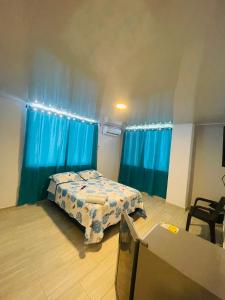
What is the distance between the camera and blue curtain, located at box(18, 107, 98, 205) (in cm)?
296

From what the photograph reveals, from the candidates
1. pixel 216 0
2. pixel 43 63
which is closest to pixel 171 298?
pixel 216 0

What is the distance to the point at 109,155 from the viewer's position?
4.87 m

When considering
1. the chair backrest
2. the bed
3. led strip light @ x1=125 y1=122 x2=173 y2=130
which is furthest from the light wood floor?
led strip light @ x1=125 y1=122 x2=173 y2=130

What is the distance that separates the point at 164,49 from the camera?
3.53 ft

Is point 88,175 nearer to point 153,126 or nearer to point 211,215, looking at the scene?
point 153,126

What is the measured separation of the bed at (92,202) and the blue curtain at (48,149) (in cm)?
32

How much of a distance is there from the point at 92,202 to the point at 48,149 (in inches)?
70.9

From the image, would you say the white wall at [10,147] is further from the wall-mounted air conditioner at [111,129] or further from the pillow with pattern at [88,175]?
the wall-mounted air conditioner at [111,129]

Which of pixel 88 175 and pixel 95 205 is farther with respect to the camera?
pixel 88 175

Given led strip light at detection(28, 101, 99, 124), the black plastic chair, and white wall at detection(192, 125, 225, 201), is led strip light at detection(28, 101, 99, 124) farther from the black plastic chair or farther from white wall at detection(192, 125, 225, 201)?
the black plastic chair

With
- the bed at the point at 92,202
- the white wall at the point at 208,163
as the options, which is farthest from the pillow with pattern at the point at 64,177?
the white wall at the point at 208,163

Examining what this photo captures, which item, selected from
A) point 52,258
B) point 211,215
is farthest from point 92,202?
point 211,215

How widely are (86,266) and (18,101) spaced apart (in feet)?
10.2

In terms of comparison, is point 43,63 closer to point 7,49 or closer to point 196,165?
point 7,49
